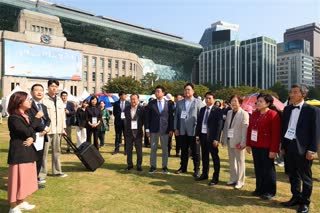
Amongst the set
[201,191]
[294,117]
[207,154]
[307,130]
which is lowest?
[201,191]

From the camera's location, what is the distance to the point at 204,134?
6.55 m

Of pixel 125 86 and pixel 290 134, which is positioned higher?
pixel 125 86

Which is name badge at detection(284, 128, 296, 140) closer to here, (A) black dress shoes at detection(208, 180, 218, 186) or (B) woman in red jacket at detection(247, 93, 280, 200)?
(B) woman in red jacket at detection(247, 93, 280, 200)

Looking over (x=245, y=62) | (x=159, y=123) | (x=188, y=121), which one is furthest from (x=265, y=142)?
(x=245, y=62)

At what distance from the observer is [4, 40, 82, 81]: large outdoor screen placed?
5600cm

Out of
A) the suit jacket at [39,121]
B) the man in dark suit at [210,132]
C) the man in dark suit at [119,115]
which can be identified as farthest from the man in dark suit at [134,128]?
the man in dark suit at [119,115]

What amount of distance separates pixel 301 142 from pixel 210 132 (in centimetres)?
205

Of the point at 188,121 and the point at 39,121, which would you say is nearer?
the point at 39,121

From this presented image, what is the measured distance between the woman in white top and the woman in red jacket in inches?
10.1

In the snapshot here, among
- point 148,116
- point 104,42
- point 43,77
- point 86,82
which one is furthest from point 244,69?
point 148,116

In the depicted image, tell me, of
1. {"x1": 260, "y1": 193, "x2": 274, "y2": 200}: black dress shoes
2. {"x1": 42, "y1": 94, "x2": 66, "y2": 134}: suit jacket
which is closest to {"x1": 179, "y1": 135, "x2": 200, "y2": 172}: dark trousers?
{"x1": 260, "y1": 193, "x2": 274, "y2": 200}: black dress shoes

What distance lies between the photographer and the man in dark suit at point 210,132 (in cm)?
630

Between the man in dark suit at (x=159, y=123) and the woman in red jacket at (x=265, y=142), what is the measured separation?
7.28 feet

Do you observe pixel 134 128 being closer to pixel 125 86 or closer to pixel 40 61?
pixel 125 86
